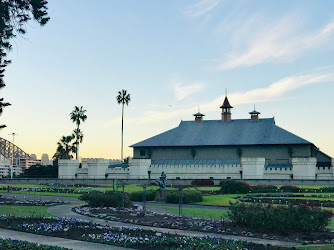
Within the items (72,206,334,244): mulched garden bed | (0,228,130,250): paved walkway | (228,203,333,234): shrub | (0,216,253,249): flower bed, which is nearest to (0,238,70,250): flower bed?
(0,228,130,250): paved walkway

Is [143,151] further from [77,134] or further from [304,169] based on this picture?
[304,169]

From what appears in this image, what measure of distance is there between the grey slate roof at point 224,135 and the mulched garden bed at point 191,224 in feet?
180

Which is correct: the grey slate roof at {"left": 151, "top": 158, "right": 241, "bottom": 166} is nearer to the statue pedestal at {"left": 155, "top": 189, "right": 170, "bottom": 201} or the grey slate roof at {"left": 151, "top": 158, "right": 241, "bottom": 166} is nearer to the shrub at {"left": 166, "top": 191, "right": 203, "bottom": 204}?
the statue pedestal at {"left": 155, "top": 189, "right": 170, "bottom": 201}

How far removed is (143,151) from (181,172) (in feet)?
45.6

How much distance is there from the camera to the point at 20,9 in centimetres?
3044

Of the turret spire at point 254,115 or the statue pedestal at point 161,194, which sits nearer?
the statue pedestal at point 161,194

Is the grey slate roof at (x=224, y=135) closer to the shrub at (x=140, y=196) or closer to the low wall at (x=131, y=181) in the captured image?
the low wall at (x=131, y=181)

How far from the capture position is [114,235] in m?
16.8

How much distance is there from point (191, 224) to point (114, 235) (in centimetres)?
494

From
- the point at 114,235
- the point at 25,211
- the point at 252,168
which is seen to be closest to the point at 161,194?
the point at 25,211

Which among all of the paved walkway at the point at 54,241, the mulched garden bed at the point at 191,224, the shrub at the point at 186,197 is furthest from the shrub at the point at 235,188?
the paved walkway at the point at 54,241

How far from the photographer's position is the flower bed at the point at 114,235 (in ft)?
49.4

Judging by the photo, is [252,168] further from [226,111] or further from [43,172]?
[43,172]

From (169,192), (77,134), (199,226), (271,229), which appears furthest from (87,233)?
(77,134)
